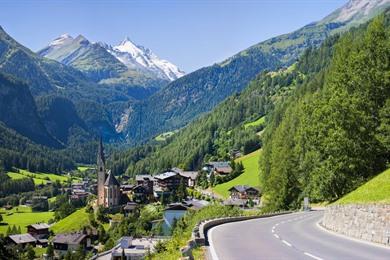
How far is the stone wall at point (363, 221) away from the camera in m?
24.8

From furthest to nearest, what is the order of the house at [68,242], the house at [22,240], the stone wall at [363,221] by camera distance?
the house at [22,240]
the house at [68,242]
the stone wall at [363,221]

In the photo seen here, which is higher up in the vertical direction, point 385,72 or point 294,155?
point 385,72

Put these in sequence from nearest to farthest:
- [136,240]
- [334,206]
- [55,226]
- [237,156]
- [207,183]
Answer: [334,206], [136,240], [55,226], [207,183], [237,156]

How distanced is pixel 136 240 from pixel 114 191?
66606 mm

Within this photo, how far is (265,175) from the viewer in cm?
9156

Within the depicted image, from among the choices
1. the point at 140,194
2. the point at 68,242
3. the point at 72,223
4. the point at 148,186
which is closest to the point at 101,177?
the point at 140,194

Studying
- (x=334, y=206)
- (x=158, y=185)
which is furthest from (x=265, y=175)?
(x=158, y=185)

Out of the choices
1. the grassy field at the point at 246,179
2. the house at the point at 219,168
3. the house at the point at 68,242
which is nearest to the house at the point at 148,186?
the grassy field at the point at 246,179

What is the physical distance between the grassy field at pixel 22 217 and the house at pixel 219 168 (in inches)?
2224

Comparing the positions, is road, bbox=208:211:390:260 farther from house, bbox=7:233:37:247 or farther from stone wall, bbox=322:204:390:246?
house, bbox=7:233:37:247

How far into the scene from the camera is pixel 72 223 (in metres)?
141

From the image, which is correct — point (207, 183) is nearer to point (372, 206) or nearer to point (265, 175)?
point (265, 175)

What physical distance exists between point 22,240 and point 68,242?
71.3 feet

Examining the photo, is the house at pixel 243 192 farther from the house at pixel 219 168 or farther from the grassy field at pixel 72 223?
the grassy field at pixel 72 223
